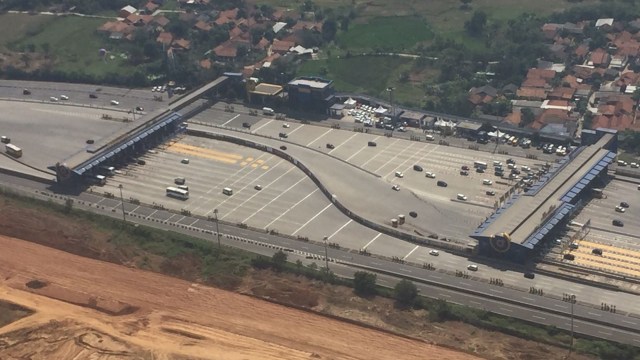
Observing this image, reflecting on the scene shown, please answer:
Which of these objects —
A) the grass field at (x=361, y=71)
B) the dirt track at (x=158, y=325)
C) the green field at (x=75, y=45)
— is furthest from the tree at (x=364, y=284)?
the green field at (x=75, y=45)

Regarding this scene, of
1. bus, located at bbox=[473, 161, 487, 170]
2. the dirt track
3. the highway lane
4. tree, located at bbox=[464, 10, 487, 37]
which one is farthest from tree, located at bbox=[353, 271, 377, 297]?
tree, located at bbox=[464, 10, 487, 37]

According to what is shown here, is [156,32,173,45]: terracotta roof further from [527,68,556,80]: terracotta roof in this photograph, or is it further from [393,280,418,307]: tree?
[393,280,418,307]: tree

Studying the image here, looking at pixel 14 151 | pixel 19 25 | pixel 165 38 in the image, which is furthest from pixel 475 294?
pixel 19 25

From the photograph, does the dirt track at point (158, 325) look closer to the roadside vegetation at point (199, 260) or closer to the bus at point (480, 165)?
the roadside vegetation at point (199, 260)

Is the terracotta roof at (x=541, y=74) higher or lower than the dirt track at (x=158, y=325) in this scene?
higher

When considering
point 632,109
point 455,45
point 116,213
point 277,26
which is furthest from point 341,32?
point 116,213

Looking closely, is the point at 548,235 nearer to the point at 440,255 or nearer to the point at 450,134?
the point at 440,255
